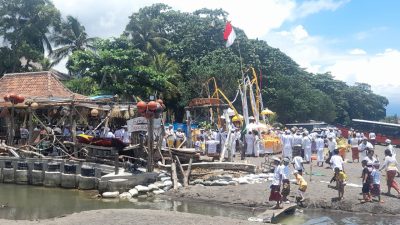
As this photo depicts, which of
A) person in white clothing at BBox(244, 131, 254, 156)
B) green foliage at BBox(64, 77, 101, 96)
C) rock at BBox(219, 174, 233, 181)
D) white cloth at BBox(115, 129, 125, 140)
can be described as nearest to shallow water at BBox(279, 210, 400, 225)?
rock at BBox(219, 174, 233, 181)

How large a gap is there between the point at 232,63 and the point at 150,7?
11541 millimetres

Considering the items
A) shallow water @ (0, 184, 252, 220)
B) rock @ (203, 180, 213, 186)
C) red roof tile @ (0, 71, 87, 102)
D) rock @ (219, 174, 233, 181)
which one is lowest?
shallow water @ (0, 184, 252, 220)

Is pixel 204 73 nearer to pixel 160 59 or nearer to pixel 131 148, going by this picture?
pixel 160 59

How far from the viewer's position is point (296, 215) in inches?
575

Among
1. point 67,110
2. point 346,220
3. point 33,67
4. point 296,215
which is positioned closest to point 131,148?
point 67,110

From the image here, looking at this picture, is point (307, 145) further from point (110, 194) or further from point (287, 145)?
point (110, 194)

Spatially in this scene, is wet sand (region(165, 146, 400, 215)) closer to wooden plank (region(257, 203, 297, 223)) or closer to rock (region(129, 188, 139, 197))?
wooden plank (region(257, 203, 297, 223))

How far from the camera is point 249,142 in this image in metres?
27.1

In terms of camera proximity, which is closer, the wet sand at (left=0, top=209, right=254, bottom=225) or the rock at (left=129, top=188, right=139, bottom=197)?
the wet sand at (left=0, top=209, right=254, bottom=225)

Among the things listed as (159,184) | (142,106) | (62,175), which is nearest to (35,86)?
(62,175)

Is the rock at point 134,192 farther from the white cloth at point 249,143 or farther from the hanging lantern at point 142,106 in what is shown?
the white cloth at point 249,143

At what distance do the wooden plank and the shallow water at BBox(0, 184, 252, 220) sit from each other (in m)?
1.03

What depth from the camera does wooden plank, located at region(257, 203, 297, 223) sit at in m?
13.4

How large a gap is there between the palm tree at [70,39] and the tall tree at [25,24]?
14.1ft
